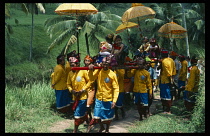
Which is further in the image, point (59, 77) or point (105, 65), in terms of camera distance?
point (59, 77)

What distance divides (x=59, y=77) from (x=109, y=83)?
7.31 feet

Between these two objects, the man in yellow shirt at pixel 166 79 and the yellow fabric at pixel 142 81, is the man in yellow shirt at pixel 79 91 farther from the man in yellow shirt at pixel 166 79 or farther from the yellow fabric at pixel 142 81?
the man in yellow shirt at pixel 166 79

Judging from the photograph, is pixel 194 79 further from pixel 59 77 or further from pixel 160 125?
pixel 59 77

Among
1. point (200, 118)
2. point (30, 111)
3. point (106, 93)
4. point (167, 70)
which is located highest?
point (167, 70)

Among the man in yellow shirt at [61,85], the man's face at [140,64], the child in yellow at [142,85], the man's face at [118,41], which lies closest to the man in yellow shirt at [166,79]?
the child in yellow at [142,85]

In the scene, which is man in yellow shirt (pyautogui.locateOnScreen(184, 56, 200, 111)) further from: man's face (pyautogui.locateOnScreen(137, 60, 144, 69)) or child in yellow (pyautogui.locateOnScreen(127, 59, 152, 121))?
man's face (pyautogui.locateOnScreen(137, 60, 144, 69))

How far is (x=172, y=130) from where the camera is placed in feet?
21.6

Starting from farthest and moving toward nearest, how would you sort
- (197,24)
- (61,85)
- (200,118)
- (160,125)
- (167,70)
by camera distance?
(197,24), (167,70), (61,85), (160,125), (200,118)

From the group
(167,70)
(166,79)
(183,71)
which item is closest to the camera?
(167,70)

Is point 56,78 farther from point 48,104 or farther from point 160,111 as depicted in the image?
point 160,111

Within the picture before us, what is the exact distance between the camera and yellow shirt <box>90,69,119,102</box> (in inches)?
244

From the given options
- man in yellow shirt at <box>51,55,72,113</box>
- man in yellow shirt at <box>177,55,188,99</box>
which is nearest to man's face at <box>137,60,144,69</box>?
man in yellow shirt at <box>51,55,72,113</box>

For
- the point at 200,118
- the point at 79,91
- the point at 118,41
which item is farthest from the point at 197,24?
the point at 79,91

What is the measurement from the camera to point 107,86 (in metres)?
6.22
